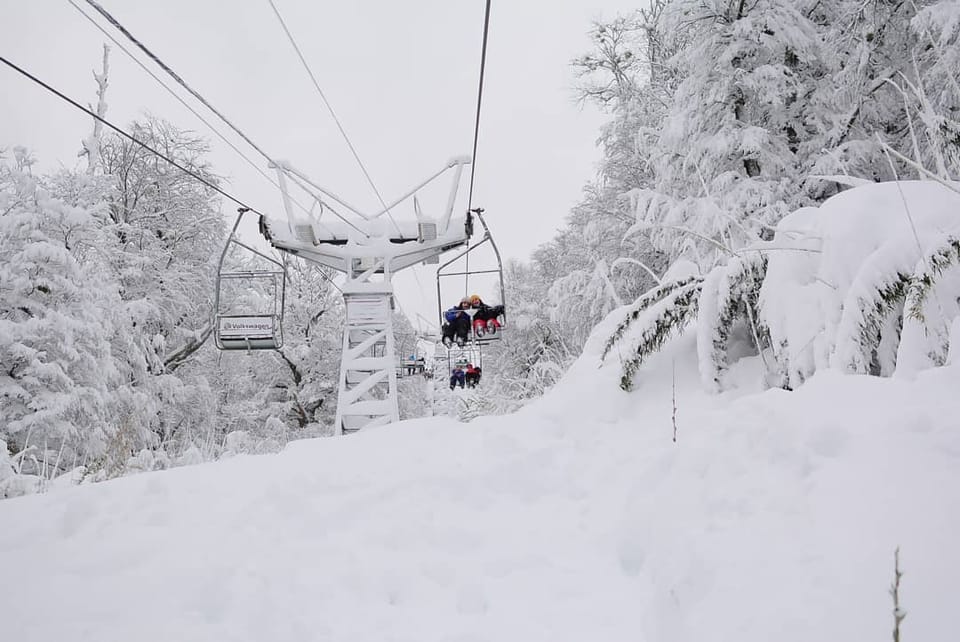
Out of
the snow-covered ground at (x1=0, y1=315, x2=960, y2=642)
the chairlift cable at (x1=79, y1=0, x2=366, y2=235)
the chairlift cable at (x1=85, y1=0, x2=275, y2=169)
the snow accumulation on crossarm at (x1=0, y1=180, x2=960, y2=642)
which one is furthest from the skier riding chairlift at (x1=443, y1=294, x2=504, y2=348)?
the snow-covered ground at (x1=0, y1=315, x2=960, y2=642)

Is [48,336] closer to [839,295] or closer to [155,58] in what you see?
[155,58]

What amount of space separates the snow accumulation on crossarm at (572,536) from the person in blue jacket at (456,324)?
6011 millimetres

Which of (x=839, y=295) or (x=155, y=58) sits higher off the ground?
(x=155, y=58)

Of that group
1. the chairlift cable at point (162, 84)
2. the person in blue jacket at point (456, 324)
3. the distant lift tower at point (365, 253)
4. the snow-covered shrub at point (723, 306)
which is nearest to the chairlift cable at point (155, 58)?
the chairlift cable at point (162, 84)

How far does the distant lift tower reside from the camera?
8.82 metres

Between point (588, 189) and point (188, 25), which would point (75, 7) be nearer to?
point (188, 25)

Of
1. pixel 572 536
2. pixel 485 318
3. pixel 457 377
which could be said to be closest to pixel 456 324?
pixel 485 318

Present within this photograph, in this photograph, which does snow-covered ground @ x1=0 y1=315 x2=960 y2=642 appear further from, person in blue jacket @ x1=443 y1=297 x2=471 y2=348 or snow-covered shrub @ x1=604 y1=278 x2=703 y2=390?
person in blue jacket @ x1=443 y1=297 x2=471 y2=348

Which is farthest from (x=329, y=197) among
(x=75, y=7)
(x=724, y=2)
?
(x=724, y=2)

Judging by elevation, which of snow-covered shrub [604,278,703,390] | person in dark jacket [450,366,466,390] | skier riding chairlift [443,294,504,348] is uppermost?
skier riding chairlift [443,294,504,348]

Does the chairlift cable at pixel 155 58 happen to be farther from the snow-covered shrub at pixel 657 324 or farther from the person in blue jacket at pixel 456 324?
the person in blue jacket at pixel 456 324

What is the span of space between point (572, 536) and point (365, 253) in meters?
8.20

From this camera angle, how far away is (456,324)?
8734 millimetres

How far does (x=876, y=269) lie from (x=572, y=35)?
39.7 ft
